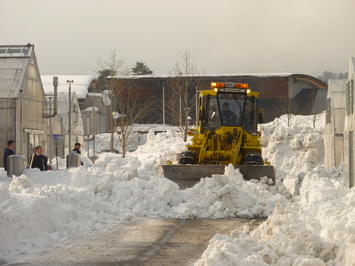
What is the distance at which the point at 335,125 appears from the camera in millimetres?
31828

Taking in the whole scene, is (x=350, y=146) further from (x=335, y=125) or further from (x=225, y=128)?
(x=335, y=125)

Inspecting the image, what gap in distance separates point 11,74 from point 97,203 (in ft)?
72.7

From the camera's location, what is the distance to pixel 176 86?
67688 millimetres

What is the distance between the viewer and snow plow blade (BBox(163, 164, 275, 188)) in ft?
64.0

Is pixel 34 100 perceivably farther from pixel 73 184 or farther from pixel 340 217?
pixel 340 217

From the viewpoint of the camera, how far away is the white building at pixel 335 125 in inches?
1210

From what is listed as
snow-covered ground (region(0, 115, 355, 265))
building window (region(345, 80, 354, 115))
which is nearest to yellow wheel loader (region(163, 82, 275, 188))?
snow-covered ground (region(0, 115, 355, 265))

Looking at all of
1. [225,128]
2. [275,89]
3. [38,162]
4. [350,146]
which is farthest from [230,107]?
[275,89]

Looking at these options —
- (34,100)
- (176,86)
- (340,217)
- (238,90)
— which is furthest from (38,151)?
(176,86)

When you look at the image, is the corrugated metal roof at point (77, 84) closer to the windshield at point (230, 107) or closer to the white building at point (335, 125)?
the white building at point (335, 125)

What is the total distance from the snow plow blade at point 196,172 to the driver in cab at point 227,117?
157 inches

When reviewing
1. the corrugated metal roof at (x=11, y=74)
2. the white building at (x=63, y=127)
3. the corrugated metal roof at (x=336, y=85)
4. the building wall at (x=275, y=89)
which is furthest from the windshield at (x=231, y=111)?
the building wall at (x=275, y=89)

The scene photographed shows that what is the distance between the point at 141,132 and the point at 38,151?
47853mm

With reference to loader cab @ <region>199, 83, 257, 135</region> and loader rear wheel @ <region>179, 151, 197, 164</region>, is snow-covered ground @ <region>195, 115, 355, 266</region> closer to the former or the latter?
loader rear wheel @ <region>179, 151, 197, 164</region>
